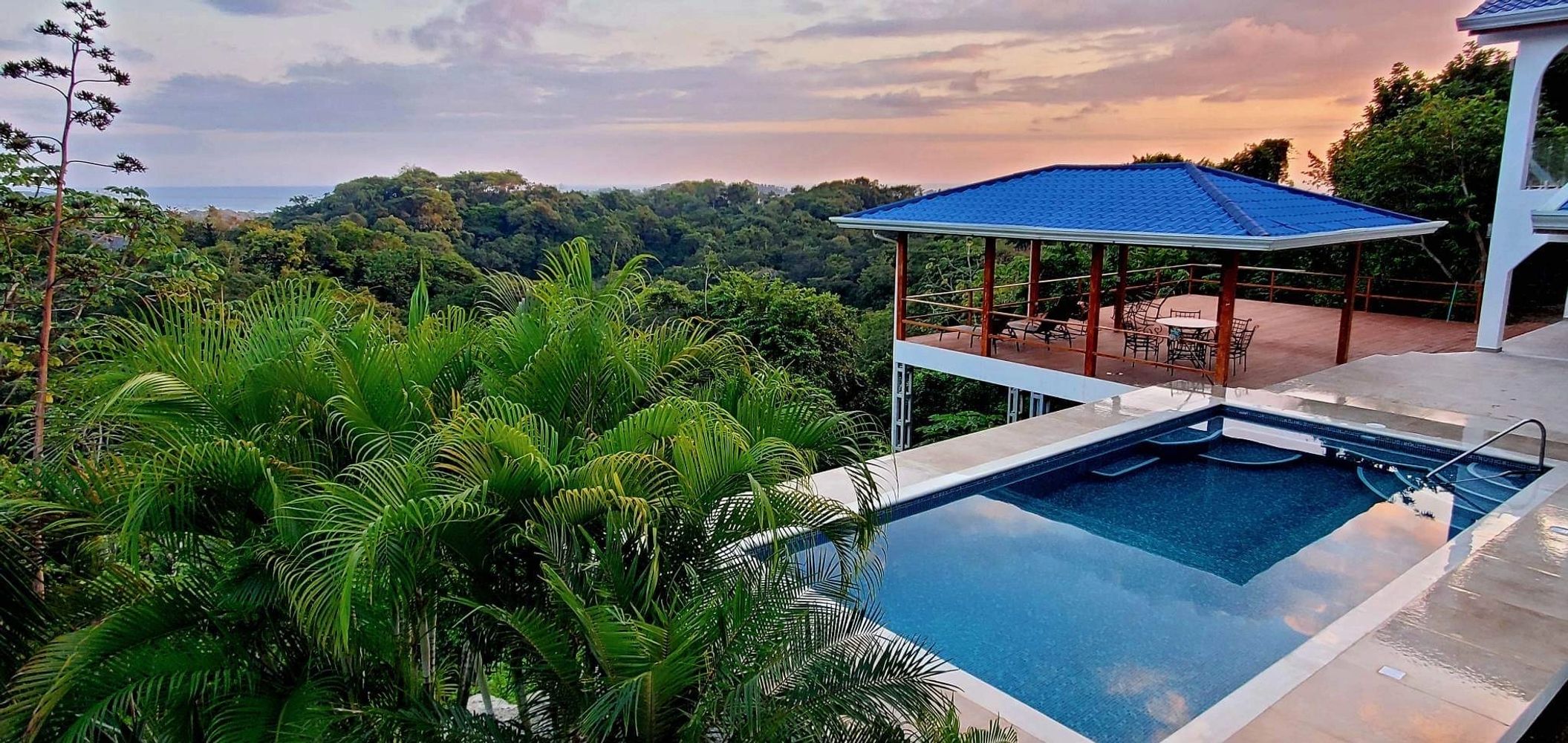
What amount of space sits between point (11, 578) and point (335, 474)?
0.90m

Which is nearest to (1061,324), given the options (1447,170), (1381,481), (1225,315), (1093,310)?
(1093,310)

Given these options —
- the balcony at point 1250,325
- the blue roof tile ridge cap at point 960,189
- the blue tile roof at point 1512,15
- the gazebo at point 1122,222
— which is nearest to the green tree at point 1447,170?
the balcony at point 1250,325

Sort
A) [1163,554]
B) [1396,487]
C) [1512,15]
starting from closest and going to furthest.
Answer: [1163,554], [1396,487], [1512,15]

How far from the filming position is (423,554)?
2629 millimetres

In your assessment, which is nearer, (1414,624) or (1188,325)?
(1414,624)

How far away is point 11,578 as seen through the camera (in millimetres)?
2639

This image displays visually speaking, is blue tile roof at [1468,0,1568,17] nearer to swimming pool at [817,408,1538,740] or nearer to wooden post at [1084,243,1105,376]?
wooden post at [1084,243,1105,376]

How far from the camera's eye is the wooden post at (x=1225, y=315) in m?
11.1

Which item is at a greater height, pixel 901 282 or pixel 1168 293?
pixel 901 282

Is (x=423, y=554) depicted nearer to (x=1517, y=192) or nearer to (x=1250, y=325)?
(x=1250, y=325)

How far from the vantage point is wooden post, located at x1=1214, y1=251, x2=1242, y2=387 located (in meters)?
11.1

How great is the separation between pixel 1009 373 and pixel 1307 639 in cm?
721

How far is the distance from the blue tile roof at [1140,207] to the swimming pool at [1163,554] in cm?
256

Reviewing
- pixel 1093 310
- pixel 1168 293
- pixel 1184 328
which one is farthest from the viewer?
pixel 1168 293
